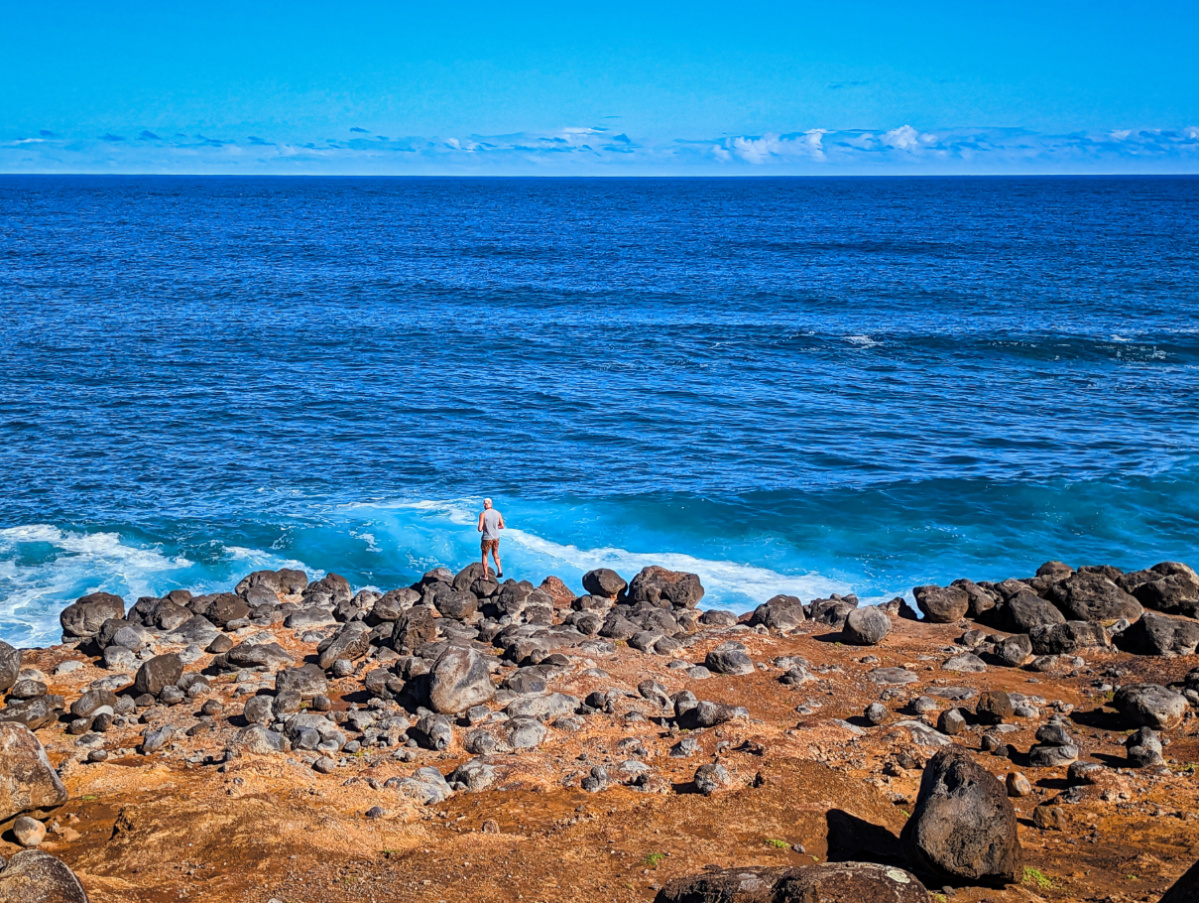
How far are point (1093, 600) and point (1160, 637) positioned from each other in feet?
7.76

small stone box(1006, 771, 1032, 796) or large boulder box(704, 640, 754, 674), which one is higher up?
small stone box(1006, 771, 1032, 796)

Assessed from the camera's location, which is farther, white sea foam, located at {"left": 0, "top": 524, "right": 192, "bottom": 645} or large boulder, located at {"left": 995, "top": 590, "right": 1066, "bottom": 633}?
white sea foam, located at {"left": 0, "top": 524, "right": 192, "bottom": 645}

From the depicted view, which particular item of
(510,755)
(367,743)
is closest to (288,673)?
(367,743)

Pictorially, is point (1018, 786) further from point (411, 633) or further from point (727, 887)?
point (411, 633)

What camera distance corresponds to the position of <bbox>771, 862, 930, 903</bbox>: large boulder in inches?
391

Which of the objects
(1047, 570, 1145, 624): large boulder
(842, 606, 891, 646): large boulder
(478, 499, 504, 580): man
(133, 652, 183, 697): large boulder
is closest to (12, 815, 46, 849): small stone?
(133, 652, 183, 697): large boulder

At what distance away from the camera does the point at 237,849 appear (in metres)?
13.2

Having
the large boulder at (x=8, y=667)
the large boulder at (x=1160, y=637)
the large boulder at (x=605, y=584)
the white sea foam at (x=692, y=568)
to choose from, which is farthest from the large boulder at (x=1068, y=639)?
the large boulder at (x=8, y=667)

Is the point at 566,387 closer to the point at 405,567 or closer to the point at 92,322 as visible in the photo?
the point at 405,567

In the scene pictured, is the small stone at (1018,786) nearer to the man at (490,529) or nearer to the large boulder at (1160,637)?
the large boulder at (1160,637)

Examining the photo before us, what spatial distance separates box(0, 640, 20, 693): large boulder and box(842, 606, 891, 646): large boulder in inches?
665

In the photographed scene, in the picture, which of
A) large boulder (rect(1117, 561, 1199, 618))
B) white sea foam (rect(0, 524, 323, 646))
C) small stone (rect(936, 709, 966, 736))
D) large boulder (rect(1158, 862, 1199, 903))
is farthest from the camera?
white sea foam (rect(0, 524, 323, 646))

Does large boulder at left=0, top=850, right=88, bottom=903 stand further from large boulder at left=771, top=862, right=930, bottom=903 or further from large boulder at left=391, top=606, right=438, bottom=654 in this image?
large boulder at left=391, top=606, right=438, bottom=654

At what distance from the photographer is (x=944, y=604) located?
2389 centimetres
